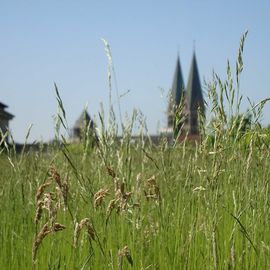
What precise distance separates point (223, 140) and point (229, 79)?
0.20 meters

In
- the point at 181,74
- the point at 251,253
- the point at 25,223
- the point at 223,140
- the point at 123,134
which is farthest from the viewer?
the point at 181,74

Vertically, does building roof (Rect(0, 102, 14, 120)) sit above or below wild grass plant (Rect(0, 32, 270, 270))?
above

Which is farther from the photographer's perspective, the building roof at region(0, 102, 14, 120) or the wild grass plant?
the building roof at region(0, 102, 14, 120)

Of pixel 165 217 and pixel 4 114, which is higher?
pixel 4 114

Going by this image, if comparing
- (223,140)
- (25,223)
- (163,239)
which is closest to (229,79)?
(223,140)

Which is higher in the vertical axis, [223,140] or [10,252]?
[223,140]

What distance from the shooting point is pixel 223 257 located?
5.41 ft

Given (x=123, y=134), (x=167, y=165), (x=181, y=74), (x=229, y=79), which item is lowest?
(x=167, y=165)

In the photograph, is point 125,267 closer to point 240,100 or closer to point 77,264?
point 77,264

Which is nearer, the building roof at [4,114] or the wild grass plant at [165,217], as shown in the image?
the wild grass plant at [165,217]

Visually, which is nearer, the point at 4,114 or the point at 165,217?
the point at 165,217

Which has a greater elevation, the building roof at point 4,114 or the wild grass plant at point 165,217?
the building roof at point 4,114

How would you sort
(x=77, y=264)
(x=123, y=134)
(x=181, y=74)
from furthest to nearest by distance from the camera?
(x=181, y=74)
(x=123, y=134)
(x=77, y=264)

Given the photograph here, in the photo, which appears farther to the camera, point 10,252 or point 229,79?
point 10,252
